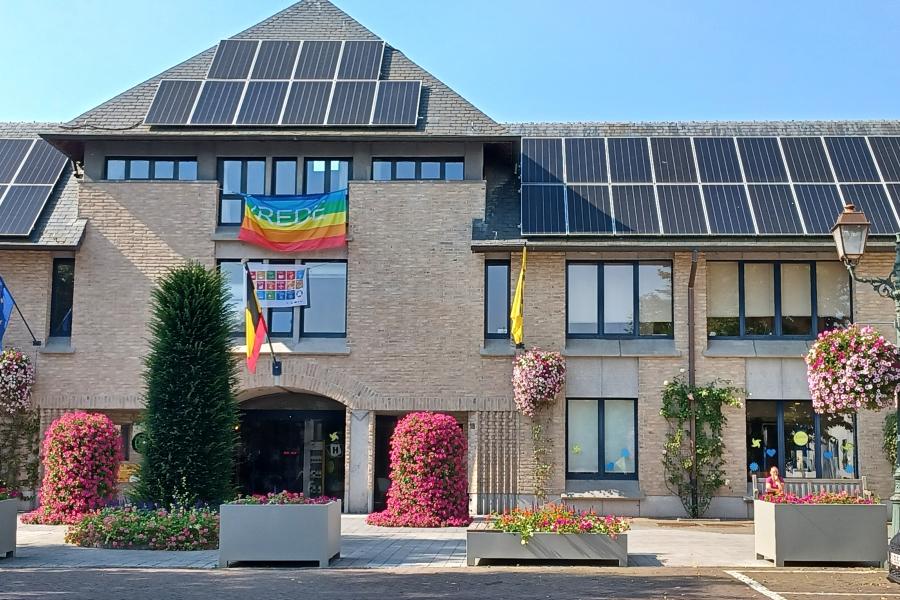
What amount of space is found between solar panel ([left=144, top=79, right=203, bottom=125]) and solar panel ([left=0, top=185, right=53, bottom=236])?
3406 mm

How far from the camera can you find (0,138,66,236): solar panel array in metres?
24.6

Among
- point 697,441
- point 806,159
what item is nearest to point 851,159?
point 806,159

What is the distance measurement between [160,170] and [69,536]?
33.4ft

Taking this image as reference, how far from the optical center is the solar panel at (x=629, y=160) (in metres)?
25.6

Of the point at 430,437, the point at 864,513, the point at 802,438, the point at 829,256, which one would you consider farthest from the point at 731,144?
the point at 864,513

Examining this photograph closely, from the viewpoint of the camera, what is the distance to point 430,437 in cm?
2069

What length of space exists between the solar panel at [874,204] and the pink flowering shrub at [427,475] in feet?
36.4

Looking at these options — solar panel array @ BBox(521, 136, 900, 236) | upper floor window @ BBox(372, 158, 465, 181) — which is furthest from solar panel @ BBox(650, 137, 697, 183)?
upper floor window @ BBox(372, 158, 465, 181)

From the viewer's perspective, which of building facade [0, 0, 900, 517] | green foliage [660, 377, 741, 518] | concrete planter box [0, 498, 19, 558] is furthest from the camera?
building facade [0, 0, 900, 517]

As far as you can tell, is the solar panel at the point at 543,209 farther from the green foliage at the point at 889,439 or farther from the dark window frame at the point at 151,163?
the green foliage at the point at 889,439

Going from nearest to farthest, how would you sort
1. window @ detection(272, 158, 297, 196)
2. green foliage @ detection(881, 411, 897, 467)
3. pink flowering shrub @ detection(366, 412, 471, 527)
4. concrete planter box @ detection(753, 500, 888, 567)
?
concrete planter box @ detection(753, 500, 888, 567)
pink flowering shrub @ detection(366, 412, 471, 527)
green foliage @ detection(881, 411, 897, 467)
window @ detection(272, 158, 297, 196)

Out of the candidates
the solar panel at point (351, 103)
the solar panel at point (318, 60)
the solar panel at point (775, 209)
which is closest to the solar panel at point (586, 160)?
the solar panel at point (775, 209)

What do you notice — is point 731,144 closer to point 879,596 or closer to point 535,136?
point 535,136

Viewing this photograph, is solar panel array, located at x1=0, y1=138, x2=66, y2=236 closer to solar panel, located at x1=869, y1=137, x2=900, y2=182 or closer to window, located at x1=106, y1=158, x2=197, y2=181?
window, located at x1=106, y1=158, x2=197, y2=181
